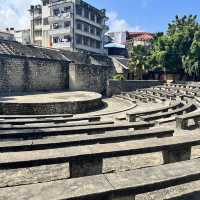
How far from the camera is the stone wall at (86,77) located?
2684 cm

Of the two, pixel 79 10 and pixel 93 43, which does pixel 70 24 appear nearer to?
pixel 79 10

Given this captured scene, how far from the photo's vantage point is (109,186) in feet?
9.64

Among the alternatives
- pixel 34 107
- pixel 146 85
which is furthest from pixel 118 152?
pixel 146 85

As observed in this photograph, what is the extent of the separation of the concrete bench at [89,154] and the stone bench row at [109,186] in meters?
0.70

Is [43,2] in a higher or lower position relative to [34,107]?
higher

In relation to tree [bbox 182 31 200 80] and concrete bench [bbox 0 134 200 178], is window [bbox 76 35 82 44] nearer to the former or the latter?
tree [bbox 182 31 200 80]

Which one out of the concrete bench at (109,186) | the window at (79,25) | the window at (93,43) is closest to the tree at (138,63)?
the window at (79,25)

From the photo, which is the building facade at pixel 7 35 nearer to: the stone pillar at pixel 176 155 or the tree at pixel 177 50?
the tree at pixel 177 50

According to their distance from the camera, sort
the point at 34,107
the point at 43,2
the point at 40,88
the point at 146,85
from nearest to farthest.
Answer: the point at 34,107 < the point at 40,88 < the point at 146,85 < the point at 43,2

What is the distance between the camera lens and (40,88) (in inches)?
993

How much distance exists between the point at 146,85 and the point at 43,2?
3287 centimetres

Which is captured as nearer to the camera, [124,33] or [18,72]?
[18,72]

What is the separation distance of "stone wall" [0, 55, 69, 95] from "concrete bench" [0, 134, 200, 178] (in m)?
19.4

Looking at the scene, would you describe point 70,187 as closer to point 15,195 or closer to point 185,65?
point 15,195
